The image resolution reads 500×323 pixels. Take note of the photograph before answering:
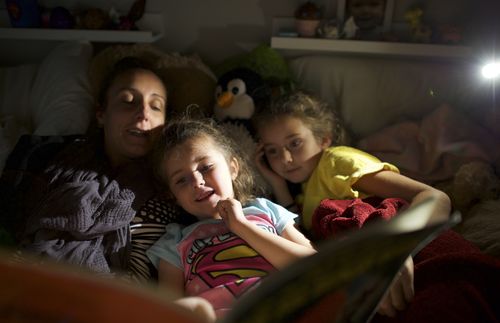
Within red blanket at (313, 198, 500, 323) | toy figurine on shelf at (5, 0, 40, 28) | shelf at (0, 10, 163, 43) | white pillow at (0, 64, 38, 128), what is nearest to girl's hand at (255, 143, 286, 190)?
red blanket at (313, 198, 500, 323)

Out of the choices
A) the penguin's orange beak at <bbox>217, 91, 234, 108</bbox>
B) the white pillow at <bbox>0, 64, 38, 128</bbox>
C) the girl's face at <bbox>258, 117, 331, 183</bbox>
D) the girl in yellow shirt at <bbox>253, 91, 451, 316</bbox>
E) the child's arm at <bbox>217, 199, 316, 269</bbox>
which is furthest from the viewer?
the white pillow at <bbox>0, 64, 38, 128</bbox>

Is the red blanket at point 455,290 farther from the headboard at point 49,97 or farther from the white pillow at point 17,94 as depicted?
the white pillow at point 17,94

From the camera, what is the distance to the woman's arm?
3.39 ft

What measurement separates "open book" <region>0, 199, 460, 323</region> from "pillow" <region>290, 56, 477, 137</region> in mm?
1026

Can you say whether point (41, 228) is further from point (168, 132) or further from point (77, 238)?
point (168, 132)

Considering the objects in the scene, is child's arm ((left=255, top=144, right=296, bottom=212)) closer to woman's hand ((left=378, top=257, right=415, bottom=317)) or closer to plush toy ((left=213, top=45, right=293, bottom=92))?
plush toy ((left=213, top=45, right=293, bottom=92))

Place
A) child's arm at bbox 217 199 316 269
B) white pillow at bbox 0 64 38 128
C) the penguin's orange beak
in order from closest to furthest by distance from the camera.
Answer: child's arm at bbox 217 199 316 269, the penguin's orange beak, white pillow at bbox 0 64 38 128

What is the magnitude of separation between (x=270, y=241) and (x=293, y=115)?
500mm

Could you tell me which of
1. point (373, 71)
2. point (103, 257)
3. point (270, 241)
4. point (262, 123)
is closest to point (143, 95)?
point (262, 123)

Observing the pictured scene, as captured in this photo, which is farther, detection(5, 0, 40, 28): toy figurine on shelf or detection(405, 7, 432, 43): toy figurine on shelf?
detection(5, 0, 40, 28): toy figurine on shelf

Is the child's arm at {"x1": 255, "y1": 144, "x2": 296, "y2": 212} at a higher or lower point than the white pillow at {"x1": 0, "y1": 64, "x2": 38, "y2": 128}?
lower

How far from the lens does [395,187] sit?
109cm

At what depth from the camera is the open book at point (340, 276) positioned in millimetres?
408

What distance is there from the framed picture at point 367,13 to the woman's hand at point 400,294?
99cm
